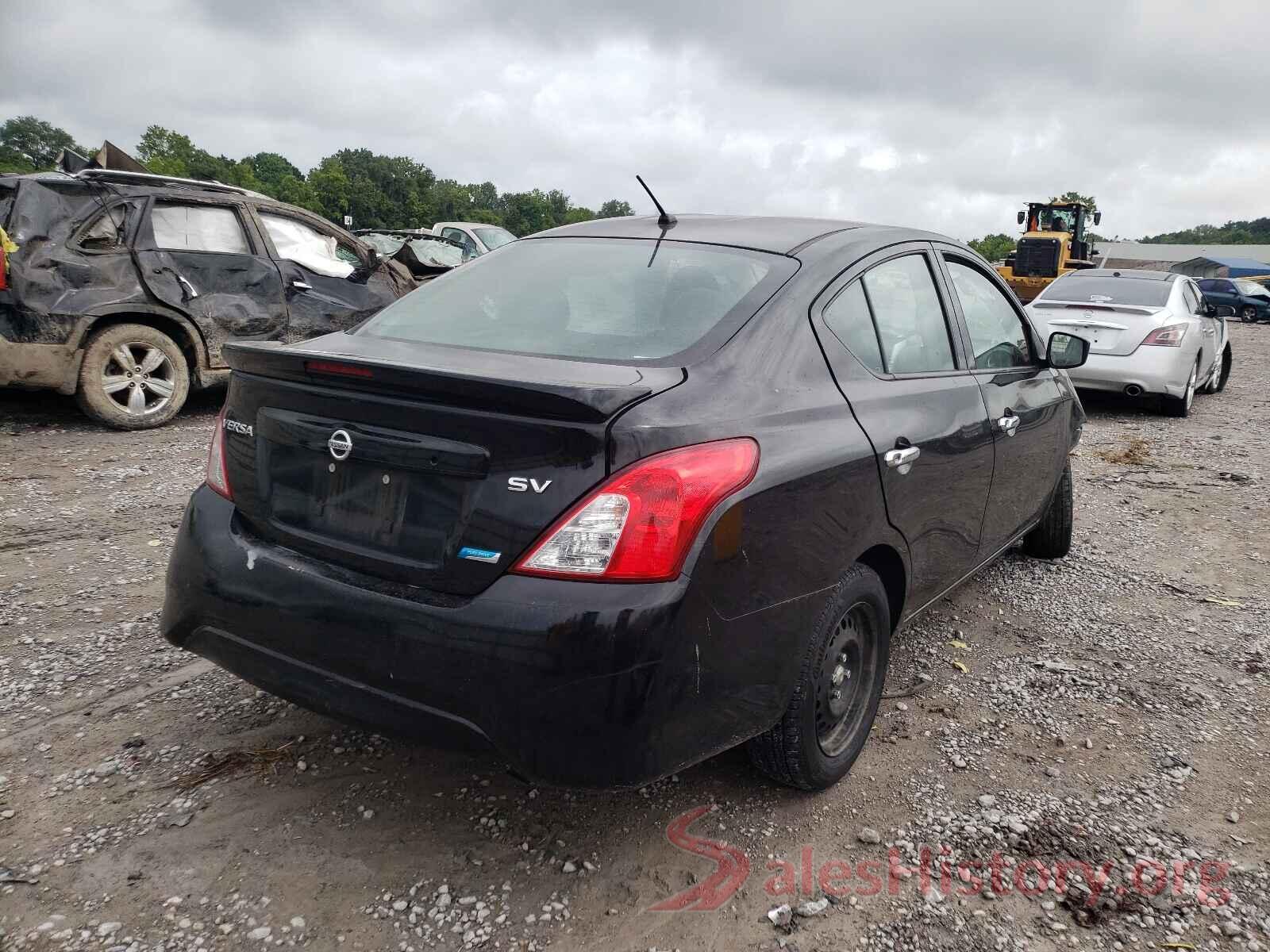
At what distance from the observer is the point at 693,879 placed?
2350 mm

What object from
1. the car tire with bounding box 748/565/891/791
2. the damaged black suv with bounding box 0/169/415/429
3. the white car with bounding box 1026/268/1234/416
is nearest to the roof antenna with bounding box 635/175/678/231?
the car tire with bounding box 748/565/891/791

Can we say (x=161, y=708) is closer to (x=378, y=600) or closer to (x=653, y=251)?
(x=378, y=600)

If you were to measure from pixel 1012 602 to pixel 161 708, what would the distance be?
3.57 m

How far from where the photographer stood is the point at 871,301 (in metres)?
2.95

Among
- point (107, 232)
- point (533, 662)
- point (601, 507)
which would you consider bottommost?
point (533, 662)

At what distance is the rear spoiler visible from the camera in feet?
6.61

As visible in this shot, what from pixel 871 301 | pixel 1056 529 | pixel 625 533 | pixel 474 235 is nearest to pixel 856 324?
pixel 871 301

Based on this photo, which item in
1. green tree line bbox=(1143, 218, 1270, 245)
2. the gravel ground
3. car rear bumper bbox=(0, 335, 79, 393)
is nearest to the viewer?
the gravel ground

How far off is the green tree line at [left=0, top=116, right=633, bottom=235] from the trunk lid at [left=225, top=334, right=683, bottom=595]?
6944cm

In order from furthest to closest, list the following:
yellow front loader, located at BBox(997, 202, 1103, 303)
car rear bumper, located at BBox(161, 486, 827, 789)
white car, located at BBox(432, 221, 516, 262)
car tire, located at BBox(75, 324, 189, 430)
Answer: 1. yellow front loader, located at BBox(997, 202, 1103, 303)
2. white car, located at BBox(432, 221, 516, 262)
3. car tire, located at BBox(75, 324, 189, 430)
4. car rear bumper, located at BBox(161, 486, 827, 789)

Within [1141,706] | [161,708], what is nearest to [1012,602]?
[1141,706]

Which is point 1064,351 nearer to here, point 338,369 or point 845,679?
point 845,679

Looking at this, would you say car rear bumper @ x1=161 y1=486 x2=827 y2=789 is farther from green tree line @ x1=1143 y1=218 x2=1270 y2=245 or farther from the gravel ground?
green tree line @ x1=1143 y1=218 x2=1270 y2=245

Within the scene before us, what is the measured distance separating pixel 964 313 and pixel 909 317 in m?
0.51
